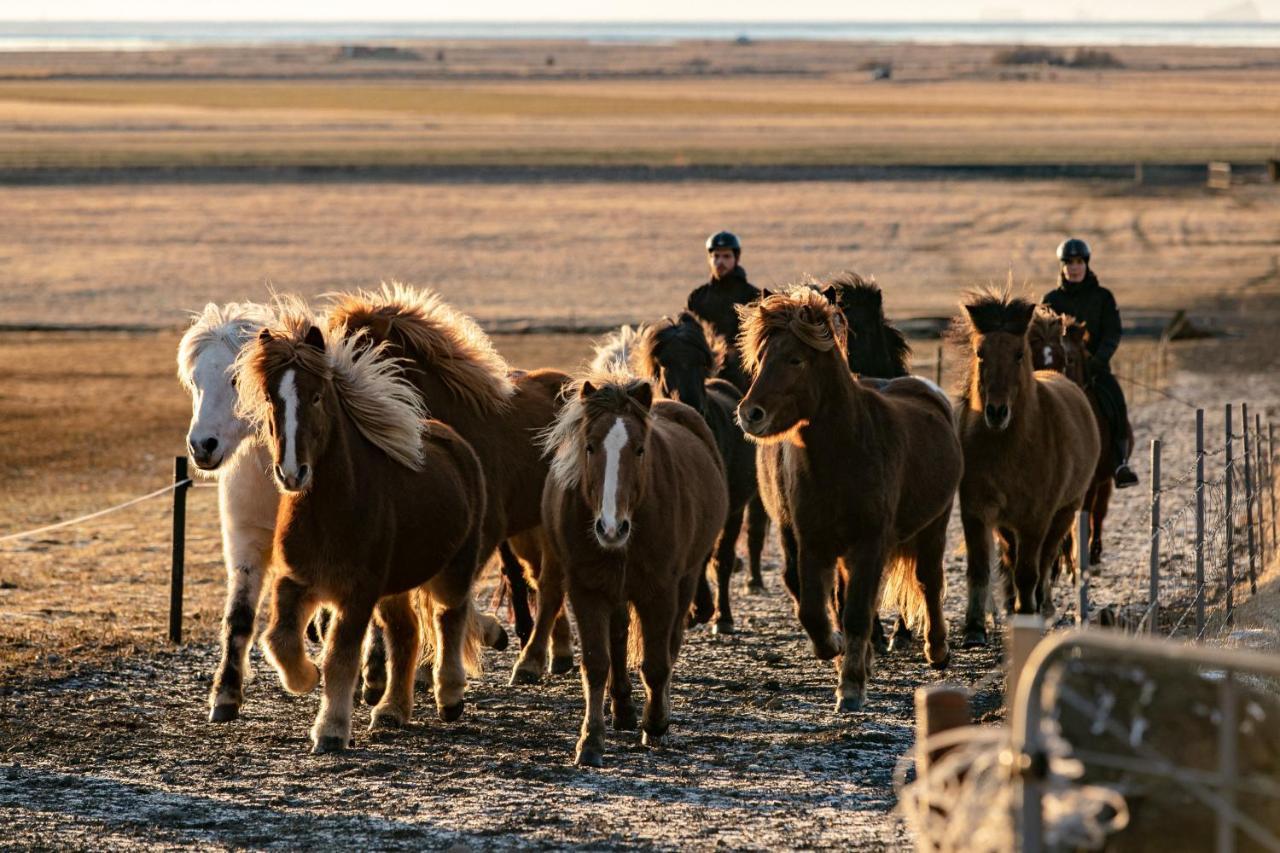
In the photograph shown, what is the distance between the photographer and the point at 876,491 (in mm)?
9359

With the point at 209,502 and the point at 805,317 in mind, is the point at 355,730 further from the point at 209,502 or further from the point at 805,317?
the point at 209,502

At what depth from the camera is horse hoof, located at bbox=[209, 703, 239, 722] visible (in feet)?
28.8

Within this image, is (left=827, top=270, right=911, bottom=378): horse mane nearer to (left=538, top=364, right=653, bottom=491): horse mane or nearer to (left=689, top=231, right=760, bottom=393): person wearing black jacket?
(left=689, top=231, right=760, bottom=393): person wearing black jacket

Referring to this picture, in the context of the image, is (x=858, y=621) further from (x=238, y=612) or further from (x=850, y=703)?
(x=238, y=612)

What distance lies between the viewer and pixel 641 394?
26.7 ft

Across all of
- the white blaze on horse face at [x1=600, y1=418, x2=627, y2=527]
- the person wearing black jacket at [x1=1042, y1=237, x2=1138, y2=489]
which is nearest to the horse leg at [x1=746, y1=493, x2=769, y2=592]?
the person wearing black jacket at [x1=1042, y1=237, x2=1138, y2=489]

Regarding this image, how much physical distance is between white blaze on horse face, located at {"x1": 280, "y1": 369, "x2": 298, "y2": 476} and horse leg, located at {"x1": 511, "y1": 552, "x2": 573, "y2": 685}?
2.34 metres

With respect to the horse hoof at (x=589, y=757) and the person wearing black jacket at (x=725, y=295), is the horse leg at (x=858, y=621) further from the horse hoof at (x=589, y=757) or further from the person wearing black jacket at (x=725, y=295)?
the person wearing black jacket at (x=725, y=295)

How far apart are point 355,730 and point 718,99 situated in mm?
103376

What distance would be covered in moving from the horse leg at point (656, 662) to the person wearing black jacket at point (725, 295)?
16.3ft

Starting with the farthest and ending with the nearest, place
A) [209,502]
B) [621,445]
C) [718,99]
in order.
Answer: [718,99] < [209,502] < [621,445]

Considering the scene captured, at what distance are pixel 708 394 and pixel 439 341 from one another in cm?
240

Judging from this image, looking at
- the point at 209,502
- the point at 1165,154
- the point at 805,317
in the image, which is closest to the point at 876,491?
the point at 805,317

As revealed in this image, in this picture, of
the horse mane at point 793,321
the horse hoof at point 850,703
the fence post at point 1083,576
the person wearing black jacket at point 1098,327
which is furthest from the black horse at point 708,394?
the fence post at point 1083,576
